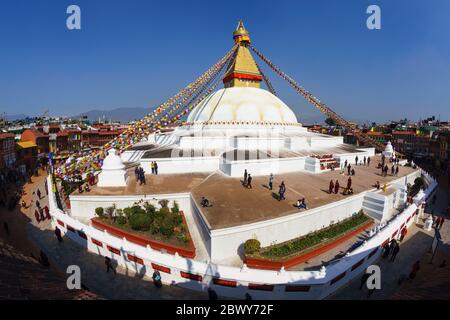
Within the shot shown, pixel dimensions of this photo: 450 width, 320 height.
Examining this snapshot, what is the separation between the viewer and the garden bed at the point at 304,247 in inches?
263

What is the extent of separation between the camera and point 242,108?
21.4m

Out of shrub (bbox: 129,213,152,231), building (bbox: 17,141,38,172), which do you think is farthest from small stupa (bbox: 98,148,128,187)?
building (bbox: 17,141,38,172)

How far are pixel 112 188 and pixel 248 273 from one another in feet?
27.1

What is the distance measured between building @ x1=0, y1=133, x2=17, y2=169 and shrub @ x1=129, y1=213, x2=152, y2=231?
78.4ft

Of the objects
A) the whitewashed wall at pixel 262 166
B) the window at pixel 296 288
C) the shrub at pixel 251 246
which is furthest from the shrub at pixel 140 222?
the whitewashed wall at pixel 262 166

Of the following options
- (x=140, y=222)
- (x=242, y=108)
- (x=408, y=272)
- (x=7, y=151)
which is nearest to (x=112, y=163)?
(x=140, y=222)

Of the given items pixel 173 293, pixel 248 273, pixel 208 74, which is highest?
pixel 208 74

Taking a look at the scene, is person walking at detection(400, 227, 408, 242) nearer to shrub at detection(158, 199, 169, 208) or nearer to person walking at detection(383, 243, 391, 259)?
person walking at detection(383, 243, 391, 259)

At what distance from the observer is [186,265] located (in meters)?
6.68

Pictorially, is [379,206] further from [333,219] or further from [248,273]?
[248,273]

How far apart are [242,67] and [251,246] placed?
75.9ft

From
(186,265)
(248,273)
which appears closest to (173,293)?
(186,265)

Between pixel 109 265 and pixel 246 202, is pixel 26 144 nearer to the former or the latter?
pixel 109 265
